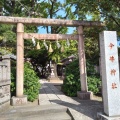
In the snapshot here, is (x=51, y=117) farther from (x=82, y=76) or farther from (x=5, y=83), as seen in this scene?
(x=82, y=76)

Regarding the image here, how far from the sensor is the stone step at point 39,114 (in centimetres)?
659

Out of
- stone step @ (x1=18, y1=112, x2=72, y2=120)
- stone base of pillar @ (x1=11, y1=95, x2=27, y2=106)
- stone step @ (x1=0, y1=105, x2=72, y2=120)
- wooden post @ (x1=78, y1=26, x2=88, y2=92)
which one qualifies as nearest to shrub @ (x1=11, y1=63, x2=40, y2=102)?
stone base of pillar @ (x1=11, y1=95, x2=27, y2=106)

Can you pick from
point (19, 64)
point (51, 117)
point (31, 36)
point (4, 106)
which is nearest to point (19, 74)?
point (19, 64)

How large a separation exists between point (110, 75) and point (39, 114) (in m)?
3.09

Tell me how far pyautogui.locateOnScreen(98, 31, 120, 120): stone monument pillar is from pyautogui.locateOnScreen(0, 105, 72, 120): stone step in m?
1.54

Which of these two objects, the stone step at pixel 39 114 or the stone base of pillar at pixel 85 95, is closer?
the stone step at pixel 39 114

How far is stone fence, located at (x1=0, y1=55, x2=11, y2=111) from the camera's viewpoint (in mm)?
8000

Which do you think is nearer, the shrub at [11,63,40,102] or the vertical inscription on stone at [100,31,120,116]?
the vertical inscription on stone at [100,31,120,116]

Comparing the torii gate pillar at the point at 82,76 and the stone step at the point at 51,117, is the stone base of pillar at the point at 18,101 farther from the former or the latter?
the torii gate pillar at the point at 82,76

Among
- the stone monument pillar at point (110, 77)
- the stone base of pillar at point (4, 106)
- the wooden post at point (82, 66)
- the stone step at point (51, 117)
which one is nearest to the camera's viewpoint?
the stone monument pillar at point (110, 77)

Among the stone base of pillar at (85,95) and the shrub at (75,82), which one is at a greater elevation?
the shrub at (75,82)

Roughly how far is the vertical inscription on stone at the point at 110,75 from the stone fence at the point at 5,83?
4.54 metres

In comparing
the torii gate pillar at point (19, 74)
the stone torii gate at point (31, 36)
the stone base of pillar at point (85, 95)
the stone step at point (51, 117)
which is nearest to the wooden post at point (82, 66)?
the stone torii gate at point (31, 36)

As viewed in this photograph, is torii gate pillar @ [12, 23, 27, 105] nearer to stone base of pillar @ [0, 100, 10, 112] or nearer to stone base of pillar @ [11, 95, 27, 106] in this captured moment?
stone base of pillar @ [11, 95, 27, 106]
